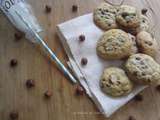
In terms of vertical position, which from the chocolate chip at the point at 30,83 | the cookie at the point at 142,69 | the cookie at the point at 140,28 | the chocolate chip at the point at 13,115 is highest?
the chocolate chip at the point at 30,83

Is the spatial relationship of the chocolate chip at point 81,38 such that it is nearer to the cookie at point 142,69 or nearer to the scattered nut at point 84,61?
the scattered nut at point 84,61

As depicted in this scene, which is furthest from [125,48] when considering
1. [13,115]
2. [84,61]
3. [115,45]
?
[13,115]

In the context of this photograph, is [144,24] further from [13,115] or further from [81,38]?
[13,115]

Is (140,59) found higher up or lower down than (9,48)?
lower down

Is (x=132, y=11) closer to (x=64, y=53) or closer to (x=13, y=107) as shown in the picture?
(x=64, y=53)

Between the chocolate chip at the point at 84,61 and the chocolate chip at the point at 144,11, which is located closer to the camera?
the chocolate chip at the point at 84,61

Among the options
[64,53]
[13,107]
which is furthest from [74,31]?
[13,107]

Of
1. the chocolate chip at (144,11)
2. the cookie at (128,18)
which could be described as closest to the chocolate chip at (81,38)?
the cookie at (128,18)
